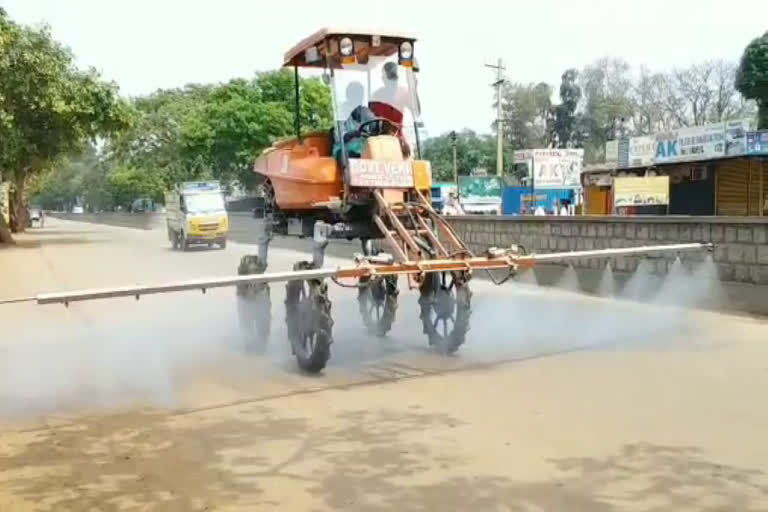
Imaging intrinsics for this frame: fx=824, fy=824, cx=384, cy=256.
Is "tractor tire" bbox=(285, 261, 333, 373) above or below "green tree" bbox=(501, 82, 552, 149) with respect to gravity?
below

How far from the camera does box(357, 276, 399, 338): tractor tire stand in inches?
382

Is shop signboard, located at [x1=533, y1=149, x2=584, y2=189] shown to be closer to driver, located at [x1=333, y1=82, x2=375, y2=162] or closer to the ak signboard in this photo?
the ak signboard

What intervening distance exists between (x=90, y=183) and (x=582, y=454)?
113427 mm

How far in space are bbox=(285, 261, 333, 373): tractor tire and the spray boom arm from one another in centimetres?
34

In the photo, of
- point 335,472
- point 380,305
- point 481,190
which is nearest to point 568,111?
point 481,190

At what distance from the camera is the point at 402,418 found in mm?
6113

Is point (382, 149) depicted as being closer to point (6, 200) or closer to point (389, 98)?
point (389, 98)

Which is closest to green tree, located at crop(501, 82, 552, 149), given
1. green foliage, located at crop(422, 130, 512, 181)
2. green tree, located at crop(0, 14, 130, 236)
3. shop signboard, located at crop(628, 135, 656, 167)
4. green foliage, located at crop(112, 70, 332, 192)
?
green foliage, located at crop(422, 130, 512, 181)

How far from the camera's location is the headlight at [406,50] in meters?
8.53

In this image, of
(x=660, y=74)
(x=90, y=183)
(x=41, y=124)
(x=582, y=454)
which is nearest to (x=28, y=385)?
(x=582, y=454)

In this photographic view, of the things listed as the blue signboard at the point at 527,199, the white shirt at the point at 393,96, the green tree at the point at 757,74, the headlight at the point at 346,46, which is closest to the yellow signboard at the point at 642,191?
the blue signboard at the point at 527,199

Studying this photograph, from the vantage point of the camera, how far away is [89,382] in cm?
778

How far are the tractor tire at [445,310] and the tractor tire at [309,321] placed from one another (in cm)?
135

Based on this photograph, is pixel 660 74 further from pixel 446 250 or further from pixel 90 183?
pixel 90 183
